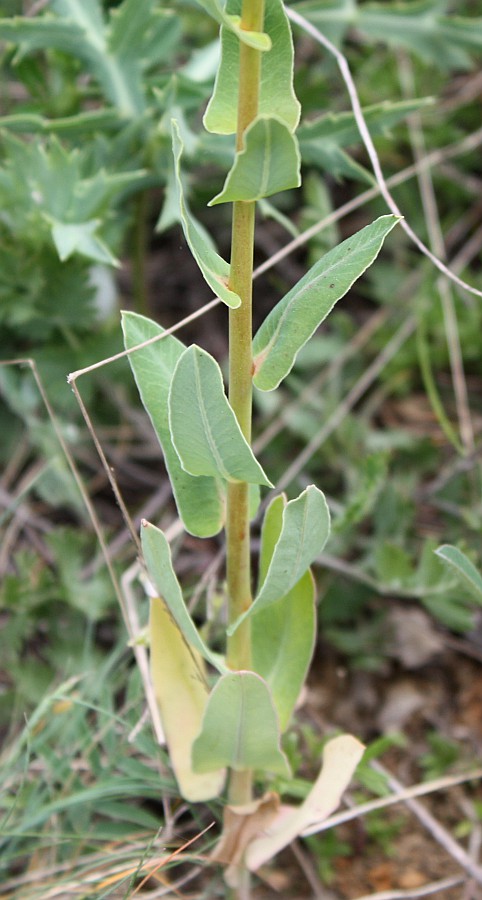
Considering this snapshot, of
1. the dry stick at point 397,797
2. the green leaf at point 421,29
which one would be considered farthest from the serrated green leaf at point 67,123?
the dry stick at point 397,797

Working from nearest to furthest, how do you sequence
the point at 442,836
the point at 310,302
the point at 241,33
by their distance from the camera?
the point at 241,33 < the point at 310,302 < the point at 442,836

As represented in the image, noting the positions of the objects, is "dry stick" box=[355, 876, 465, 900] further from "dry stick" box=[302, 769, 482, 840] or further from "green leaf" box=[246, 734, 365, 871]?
"green leaf" box=[246, 734, 365, 871]

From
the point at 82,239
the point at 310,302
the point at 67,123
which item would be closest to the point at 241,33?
the point at 310,302

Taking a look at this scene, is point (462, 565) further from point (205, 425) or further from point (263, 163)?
point (263, 163)

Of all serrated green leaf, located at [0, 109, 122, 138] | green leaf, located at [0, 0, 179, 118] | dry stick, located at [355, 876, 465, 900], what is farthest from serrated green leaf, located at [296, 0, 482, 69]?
dry stick, located at [355, 876, 465, 900]

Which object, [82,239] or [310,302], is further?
[82,239]

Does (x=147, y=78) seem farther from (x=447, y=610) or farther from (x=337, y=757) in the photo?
(x=337, y=757)

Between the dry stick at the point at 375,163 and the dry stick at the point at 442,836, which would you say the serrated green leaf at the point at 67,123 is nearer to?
the dry stick at the point at 375,163
